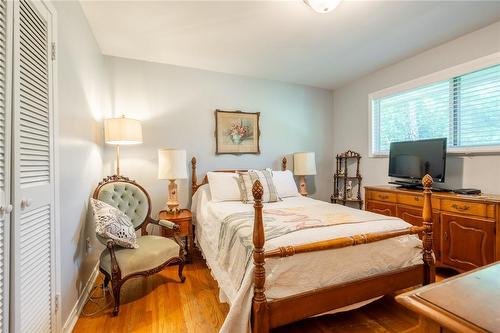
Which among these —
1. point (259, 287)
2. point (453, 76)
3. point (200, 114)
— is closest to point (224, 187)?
point (200, 114)

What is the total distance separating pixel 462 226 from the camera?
2371mm

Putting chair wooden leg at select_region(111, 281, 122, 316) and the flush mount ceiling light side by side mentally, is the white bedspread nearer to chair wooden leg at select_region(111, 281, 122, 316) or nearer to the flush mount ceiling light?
chair wooden leg at select_region(111, 281, 122, 316)

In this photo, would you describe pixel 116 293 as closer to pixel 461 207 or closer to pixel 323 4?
pixel 323 4

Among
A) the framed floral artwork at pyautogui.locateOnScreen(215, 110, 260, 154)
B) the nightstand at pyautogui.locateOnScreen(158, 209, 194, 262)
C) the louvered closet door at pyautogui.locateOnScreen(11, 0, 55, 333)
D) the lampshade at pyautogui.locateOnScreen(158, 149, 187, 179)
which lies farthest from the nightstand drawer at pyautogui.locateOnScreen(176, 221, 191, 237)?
the louvered closet door at pyautogui.locateOnScreen(11, 0, 55, 333)

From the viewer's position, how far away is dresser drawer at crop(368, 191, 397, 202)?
10.1ft

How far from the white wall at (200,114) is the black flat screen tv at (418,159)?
1315 mm

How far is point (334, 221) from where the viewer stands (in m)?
1.95

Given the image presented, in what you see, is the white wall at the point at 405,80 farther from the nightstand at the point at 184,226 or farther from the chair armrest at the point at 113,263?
the chair armrest at the point at 113,263

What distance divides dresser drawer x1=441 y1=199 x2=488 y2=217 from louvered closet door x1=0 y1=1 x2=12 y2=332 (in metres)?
3.37

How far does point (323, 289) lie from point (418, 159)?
2.29 m

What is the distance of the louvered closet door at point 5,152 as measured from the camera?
42.0 inches

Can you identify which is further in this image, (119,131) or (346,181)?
(346,181)

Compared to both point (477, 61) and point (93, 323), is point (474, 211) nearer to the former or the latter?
point (477, 61)

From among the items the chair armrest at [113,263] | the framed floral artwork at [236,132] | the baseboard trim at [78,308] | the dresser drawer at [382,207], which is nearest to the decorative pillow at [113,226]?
the chair armrest at [113,263]
